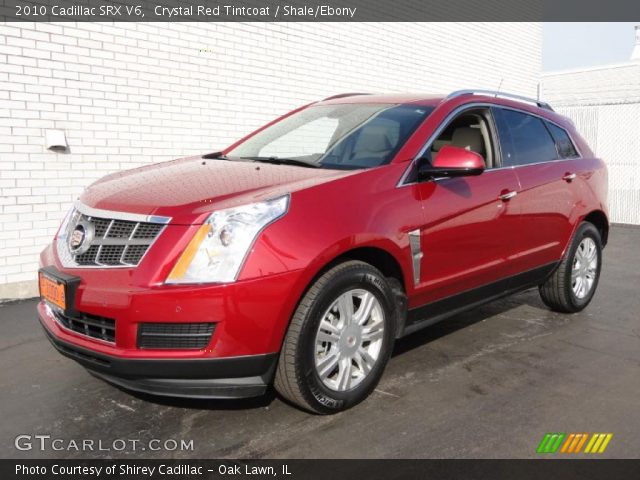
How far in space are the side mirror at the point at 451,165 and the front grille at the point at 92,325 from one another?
191 centimetres

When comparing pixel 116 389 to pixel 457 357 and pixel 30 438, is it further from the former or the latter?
pixel 457 357

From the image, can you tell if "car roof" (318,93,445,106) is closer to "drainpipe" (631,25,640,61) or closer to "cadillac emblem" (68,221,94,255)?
"cadillac emblem" (68,221,94,255)

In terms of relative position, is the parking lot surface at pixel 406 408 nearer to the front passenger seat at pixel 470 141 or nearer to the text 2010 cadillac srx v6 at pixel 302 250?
the text 2010 cadillac srx v6 at pixel 302 250

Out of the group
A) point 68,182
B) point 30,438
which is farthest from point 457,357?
point 68,182

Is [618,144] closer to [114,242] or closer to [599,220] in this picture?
[599,220]

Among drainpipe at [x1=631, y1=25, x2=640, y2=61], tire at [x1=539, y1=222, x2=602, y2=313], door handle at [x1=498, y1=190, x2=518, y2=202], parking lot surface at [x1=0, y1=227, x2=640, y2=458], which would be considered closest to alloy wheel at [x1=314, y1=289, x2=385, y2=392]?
parking lot surface at [x1=0, y1=227, x2=640, y2=458]

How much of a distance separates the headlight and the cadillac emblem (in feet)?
2.01

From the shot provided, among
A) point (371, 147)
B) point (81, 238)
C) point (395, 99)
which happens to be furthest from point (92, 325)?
point (395, 99)

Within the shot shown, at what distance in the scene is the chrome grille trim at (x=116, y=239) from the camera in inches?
110

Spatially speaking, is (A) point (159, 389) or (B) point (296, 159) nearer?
(A) point (159, 389)

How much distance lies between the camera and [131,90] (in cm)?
632

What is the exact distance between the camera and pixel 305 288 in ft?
9.54
